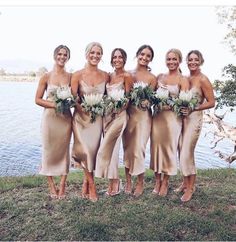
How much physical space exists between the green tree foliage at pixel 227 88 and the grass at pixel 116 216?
7306 millimetres

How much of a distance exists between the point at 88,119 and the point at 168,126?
151 centimetres

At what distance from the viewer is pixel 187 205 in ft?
24.2

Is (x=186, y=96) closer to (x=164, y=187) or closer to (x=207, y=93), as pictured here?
(x=207, y=93)

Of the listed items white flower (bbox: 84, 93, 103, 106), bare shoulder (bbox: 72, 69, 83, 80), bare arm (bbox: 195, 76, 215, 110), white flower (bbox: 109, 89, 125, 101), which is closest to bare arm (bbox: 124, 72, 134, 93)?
white flower (bbox: 109, 89, 125, 101)

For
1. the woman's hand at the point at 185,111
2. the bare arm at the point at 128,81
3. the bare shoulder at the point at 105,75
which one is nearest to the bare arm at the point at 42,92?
the bare shoulder at the point at 105,75

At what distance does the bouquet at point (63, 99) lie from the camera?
6.73 m

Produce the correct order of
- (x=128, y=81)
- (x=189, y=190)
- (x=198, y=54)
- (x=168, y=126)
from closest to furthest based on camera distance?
(x=128, y=81), (x=198, y=54), (x=168, y=126), (x=189, y=190)

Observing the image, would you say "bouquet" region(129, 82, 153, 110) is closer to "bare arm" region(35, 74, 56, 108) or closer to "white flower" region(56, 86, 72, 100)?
"white flower" region(56, 86, 72, 100)

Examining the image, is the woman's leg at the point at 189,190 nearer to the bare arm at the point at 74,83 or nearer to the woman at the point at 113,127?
the woman at the point at 113,127

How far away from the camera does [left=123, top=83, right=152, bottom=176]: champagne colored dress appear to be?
724 cm

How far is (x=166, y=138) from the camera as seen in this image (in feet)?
24.1

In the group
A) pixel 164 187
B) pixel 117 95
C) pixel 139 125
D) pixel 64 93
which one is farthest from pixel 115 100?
pixel 164 187

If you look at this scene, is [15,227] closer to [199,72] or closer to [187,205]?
[187,205]

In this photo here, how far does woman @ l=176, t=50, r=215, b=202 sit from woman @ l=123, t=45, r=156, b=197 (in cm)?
71
